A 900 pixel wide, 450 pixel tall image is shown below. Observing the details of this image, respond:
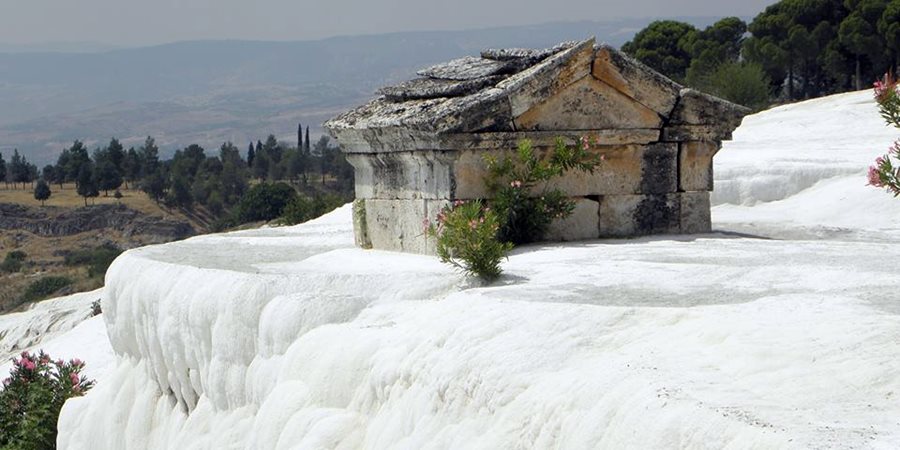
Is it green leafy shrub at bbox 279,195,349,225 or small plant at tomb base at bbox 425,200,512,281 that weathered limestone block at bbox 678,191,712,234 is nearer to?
small plant at tomb base at bbox 425,200,512,281

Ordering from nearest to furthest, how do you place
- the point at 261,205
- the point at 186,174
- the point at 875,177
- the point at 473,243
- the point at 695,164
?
the point at 875,177 < the point at 473,243 < the point at 695,164 < the point at 261,205 < the point at 186,174

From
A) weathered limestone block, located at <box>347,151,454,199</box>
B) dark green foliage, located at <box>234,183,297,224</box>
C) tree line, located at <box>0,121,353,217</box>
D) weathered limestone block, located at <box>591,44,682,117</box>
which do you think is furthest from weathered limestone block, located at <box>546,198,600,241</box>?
tree line, located at <box>0,121,353,217</box>

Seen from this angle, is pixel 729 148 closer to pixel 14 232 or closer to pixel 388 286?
pixel 388 286

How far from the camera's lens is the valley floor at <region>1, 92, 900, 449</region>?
6004 millimetres

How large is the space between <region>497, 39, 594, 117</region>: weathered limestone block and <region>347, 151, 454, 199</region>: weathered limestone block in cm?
80

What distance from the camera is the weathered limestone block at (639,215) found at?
12.4 metres

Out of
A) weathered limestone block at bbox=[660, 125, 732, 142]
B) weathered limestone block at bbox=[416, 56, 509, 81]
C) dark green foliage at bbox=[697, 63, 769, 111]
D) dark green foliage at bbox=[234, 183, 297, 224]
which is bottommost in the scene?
dark green foliage at bbox=[234, 183, 297, 224]

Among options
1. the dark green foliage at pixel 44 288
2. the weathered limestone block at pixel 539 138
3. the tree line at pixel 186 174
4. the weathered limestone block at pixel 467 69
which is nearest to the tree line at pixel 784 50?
the dark green foliage at pixel 44 288

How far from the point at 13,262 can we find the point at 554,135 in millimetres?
80569

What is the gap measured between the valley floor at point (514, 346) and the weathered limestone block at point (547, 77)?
50.5 inches

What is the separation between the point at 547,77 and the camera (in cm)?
1184

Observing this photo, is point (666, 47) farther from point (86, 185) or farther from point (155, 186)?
point (86, 185)

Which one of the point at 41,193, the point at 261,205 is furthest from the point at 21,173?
Answer: the point at 261,205

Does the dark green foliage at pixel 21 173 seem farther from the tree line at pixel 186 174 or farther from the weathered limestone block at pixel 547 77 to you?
the weathered limestone block at pixel 547 77
